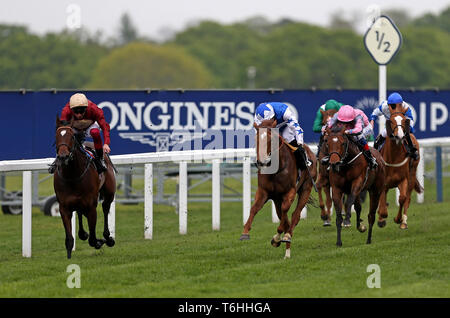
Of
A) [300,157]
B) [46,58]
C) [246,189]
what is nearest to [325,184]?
[246,189]

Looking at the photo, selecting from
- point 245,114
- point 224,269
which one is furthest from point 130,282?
point 245,114

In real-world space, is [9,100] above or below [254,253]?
above

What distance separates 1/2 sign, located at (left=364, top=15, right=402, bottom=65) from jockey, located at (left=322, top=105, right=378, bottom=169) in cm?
278

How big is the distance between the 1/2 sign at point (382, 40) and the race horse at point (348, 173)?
2819 millimetres

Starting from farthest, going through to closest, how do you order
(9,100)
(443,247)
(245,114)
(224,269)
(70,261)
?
(245,114)
(9,100)
(443,247)
(70,261)
(224,269)

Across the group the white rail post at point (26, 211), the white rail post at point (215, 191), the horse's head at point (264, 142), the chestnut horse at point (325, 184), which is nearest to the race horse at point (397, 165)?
the chestnut horse at point (325, 184)

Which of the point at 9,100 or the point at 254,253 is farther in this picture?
the point at 9,100

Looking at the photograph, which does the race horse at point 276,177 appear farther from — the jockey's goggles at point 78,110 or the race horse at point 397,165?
the race horse at point 397,165

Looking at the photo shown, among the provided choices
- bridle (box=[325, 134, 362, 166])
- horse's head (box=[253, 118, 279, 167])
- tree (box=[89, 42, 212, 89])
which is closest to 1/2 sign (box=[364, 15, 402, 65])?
bridle (box=[325, 134, 362, 166])

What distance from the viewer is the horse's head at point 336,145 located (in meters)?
10.1

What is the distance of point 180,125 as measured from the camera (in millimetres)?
15820

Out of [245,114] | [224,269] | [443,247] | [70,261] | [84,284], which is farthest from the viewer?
[245,114]

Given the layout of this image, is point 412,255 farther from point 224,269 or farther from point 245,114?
point 245,114

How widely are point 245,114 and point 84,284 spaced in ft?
28.7
